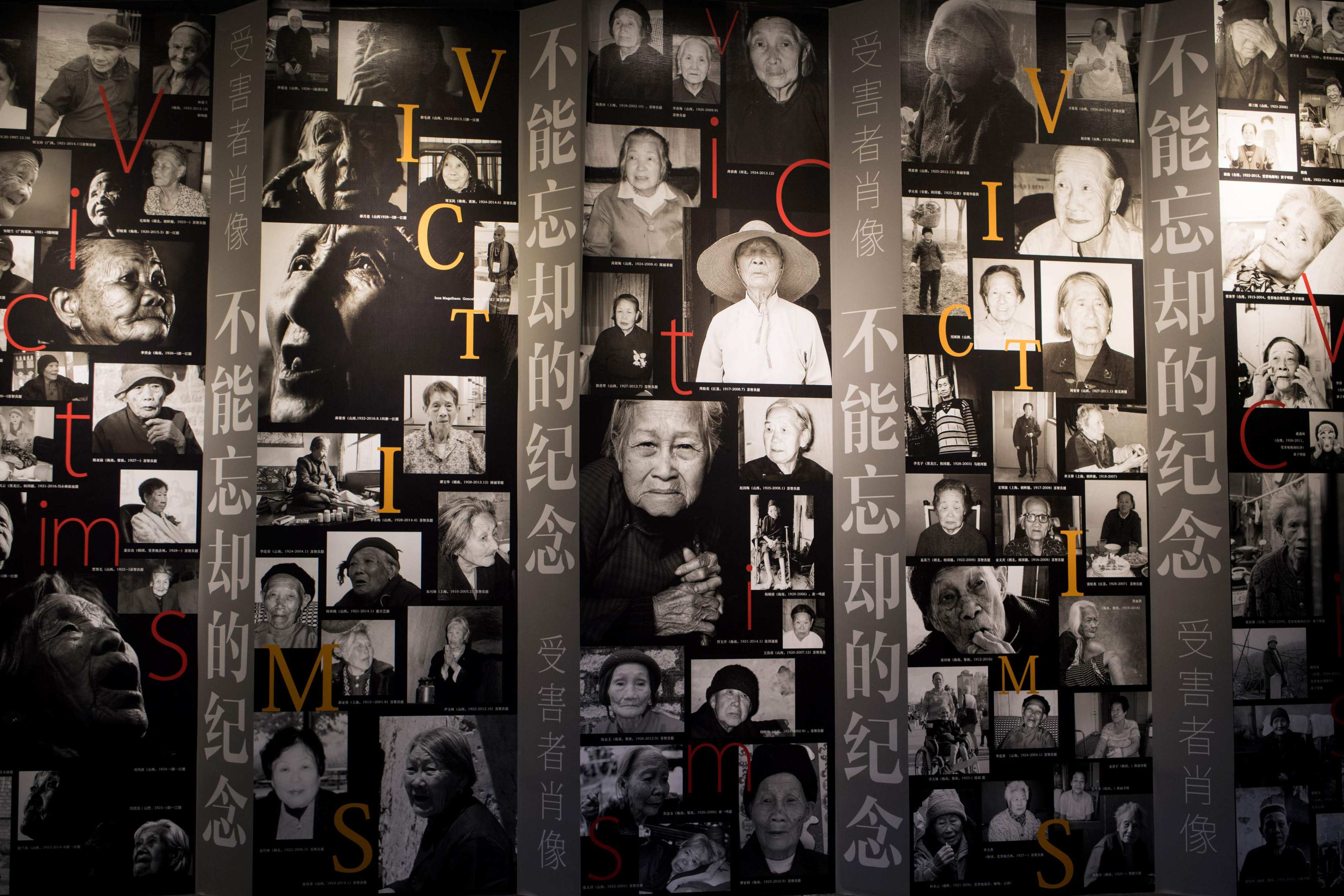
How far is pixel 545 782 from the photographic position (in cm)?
319

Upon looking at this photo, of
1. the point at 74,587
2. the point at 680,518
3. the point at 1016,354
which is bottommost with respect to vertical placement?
the point at 74,587

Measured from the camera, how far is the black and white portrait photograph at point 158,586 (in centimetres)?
321

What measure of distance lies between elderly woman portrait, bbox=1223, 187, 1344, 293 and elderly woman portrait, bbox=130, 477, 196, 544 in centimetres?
396

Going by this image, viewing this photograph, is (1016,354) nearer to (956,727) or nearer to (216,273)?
(956,727)

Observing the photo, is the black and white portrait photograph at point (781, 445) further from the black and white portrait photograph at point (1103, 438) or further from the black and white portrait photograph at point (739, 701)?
the black and white portrait photograph at point (1103, 438)

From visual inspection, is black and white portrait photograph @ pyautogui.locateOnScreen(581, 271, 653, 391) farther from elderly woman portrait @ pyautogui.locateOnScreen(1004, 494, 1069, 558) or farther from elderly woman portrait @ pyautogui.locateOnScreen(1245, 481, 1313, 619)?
elderly woman portrait @ pyautogui.locateOnScreen(1245, 481, 1313, 619)

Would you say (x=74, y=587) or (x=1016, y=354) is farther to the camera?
(x=1016, y=354)

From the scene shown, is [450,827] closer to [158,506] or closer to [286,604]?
[286,604]

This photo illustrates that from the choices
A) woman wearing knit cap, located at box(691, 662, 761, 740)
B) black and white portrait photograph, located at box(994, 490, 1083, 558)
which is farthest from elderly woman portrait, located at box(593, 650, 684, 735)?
black and white portrait photograph, located at box(994, 490, 1083, 558)

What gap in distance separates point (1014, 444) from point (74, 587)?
342 centimetres

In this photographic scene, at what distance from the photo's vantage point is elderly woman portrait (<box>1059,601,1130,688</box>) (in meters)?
3.36

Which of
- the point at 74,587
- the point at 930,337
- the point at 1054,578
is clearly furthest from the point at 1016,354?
the point at 74,587

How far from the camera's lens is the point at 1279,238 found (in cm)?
345

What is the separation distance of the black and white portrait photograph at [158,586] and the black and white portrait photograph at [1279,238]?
3.95 meters
